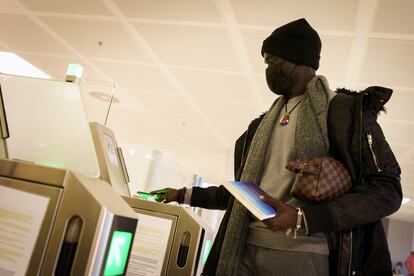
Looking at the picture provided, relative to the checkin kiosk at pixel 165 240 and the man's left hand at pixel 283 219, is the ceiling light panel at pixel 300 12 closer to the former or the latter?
the checkin kiosk at pixel 165 240

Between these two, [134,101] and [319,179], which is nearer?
[319,179]

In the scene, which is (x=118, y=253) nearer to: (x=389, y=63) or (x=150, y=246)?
(x=150, y=246)

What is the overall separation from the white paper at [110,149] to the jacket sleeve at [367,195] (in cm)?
92

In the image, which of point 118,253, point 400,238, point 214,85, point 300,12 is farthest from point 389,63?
point 400,238

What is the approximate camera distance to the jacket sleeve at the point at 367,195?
98 centimetres

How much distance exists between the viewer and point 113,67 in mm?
4434

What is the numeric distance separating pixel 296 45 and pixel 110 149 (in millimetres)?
881

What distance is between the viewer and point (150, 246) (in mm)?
1895

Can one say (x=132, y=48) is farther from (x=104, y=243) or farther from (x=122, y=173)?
(x=104, y=243)

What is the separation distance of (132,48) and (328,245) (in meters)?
3.23

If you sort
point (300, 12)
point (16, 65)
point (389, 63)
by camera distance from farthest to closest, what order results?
point (16, 65) < point (389, 63) < point (300, 12)

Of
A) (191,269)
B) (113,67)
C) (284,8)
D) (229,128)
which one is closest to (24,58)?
(113,67)

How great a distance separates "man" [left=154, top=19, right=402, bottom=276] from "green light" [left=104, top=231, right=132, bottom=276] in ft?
1.12

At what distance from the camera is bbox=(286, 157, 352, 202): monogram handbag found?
1.02 metres
